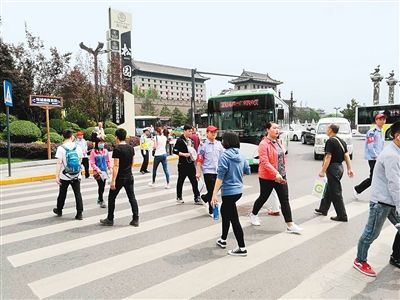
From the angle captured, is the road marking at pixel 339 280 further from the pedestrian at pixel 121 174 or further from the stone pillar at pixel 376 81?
the stone pillar at pixel 376 81

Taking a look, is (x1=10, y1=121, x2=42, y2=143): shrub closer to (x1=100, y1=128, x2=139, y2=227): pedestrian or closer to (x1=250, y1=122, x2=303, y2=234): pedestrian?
(x1=100, y1=128, x2=139, y2=227): pedestrian

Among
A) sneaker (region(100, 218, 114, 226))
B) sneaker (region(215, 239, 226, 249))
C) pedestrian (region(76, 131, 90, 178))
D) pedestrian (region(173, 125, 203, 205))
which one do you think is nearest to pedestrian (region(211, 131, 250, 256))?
sneaker (region(215, 239, 226, 249))

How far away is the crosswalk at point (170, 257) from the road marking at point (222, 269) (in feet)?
0.04

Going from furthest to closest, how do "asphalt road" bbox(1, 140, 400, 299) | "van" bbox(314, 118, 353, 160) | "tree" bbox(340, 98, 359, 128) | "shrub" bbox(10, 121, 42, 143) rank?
"tree" bbox(340, 98, 359, 128) < "shrub" bbox(10, 121, 42, 143) < "van" bbox(314, 118, 353, 160) < "asphalt road" bbox(1, 140, 400, 299)

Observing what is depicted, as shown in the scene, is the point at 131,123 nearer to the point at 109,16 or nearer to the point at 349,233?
the point at 109,16

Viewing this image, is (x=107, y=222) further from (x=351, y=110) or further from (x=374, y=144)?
(x=351, y=110)

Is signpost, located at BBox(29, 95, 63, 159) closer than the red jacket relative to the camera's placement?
No

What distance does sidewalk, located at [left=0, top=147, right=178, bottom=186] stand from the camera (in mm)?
11297

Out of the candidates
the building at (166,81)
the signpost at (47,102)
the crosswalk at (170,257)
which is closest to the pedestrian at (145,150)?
the signpost at (47,102)

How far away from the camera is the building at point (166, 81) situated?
103500mm

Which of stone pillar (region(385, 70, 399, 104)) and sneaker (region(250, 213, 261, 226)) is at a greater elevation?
stone pillar (region(385, 70, 399, 104))

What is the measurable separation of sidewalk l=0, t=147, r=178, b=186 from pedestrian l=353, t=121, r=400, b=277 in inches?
426

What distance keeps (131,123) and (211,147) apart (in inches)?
1023

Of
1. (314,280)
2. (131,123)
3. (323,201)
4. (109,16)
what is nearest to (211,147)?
(323,201)
